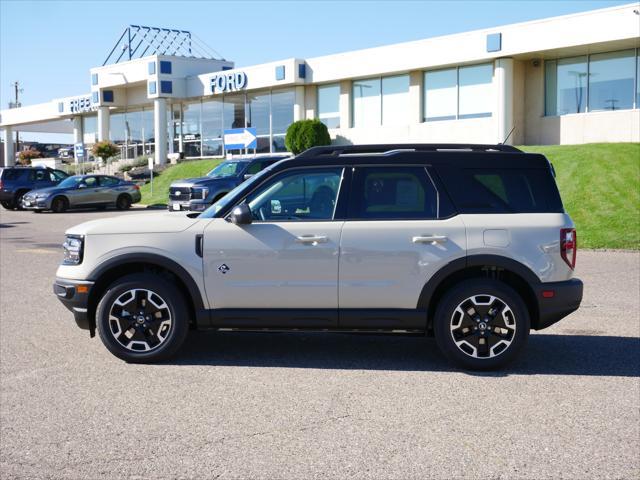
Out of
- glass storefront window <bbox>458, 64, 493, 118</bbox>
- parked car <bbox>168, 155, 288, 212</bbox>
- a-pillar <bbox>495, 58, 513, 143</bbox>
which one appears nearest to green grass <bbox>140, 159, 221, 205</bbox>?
glass storefront window <bbox>458, 64, 493, 118</bbox>

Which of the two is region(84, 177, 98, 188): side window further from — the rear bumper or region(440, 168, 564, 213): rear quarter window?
the rear bumper

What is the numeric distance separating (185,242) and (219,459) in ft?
8.60

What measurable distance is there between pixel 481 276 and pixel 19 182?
98.0ft

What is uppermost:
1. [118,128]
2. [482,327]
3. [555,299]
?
[118,128]

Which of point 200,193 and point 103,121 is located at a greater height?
point 103,121

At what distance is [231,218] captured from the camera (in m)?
6.88

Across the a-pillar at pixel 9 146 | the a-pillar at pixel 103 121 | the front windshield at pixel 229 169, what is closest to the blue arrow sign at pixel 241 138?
the front windshield at pixel 229 169

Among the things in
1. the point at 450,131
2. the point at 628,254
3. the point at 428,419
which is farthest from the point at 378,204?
the point at 450,131

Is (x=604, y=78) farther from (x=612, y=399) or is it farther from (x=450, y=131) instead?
(x=612, y=399)

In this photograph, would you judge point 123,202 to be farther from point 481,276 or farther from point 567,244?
point 567,244

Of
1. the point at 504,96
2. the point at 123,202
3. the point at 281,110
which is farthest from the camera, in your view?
the point at 281,110

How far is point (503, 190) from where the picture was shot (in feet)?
22.8

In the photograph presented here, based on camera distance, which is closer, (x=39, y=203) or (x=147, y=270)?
(x=147, y=270)

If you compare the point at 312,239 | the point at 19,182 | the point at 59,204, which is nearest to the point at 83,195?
the point at 59,204
